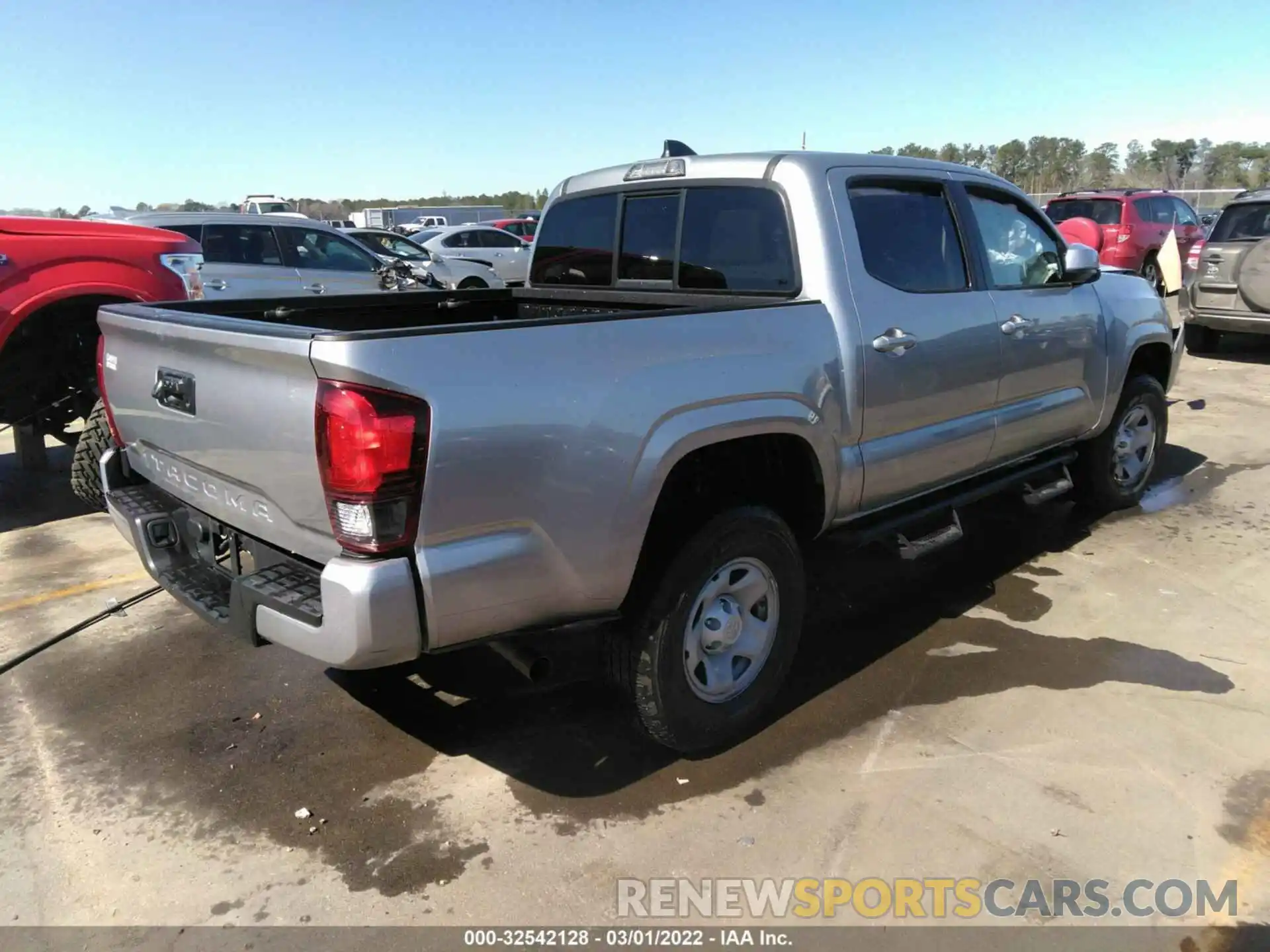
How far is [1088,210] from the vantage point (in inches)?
607

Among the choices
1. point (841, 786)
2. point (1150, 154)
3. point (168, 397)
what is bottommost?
point (841, 786)

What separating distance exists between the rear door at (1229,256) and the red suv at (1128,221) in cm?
369

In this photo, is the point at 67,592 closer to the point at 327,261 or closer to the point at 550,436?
the point at 550,436

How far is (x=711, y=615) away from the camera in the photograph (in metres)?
3.12

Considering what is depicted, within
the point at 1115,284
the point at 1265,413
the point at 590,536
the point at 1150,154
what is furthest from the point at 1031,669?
the point at 1150,154

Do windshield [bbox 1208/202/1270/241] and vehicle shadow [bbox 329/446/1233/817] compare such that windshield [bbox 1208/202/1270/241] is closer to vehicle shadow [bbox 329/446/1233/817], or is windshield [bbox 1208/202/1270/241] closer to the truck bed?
vehicle shadow [bbox 329/446/1233/817]

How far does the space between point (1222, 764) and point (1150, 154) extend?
74.6 metres

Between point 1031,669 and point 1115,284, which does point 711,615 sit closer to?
point 1031,669

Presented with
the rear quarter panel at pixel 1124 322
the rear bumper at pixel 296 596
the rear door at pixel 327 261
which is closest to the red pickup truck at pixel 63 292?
the rear bumper at pixel 296 596

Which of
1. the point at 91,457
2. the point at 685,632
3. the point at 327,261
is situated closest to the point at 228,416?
the point at 685,632

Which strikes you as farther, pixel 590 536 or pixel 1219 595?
pixel 1219 595

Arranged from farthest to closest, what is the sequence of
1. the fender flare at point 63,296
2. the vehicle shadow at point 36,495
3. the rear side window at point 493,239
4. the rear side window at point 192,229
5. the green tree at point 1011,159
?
the green tree at point 1011,159, the rear side window at point 493,239, the rear side window at point 192,229, the vehicle shadow at point 36,495, the fender flare at point 63,296

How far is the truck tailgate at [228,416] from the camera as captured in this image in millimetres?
2383

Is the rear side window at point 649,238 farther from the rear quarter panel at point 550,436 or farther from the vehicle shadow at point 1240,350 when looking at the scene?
the vehicle shadow at point 1240,350
